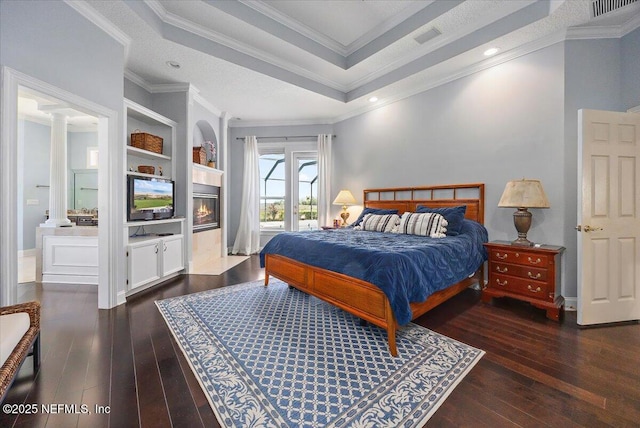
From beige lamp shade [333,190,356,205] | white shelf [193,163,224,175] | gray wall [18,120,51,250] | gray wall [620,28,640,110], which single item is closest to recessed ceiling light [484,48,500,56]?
gray wall [620,28,640,110]

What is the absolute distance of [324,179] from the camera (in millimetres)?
6090

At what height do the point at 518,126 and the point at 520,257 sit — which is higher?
the point at 518,126

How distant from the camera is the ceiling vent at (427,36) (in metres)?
3.40

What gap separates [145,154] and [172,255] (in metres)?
1.58

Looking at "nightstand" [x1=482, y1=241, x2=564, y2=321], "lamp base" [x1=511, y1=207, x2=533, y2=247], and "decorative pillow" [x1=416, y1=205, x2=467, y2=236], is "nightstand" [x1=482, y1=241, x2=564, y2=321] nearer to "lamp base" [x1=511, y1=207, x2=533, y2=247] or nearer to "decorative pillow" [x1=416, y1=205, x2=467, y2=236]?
"lamp base" [x1=511, y1=207, x2=533, y2=247]

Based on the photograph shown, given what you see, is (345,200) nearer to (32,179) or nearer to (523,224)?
(523,224)

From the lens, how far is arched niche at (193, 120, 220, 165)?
5461mm

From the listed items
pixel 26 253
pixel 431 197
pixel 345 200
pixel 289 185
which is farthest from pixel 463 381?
pixel 26 253

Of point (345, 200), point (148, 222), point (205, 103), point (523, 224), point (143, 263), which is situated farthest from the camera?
point (345, 200)

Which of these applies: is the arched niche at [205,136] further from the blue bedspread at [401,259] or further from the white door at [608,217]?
the white door at [608,217]

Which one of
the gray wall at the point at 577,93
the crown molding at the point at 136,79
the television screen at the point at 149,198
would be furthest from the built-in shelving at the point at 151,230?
the gray wall at the point at 577,93

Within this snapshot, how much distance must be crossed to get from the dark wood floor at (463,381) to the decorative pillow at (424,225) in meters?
0.95

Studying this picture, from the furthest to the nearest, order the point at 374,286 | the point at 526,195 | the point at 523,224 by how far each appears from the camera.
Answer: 1. the point at 523,224
2. the point at 526,195
3. the point at 374,286

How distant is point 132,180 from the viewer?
3551 millimetres
